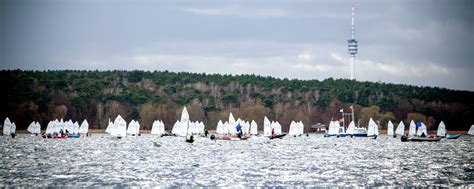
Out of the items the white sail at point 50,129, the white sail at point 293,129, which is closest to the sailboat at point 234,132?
the white sail at point 293,129

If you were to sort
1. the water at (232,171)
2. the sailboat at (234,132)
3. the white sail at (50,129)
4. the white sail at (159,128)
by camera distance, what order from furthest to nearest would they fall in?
the white sail at (159,128) < the white sail at (50,129) < the sailboat at (234,132) < the water at (232,171)

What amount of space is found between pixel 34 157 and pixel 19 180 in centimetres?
2461

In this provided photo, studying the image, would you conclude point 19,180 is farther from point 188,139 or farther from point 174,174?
point 188,139

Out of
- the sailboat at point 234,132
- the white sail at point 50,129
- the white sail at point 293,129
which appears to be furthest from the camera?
the white sail at point 293,129

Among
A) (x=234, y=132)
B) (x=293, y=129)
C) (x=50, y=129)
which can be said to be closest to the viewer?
(x=234, y=132)

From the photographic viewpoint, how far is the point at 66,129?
155m

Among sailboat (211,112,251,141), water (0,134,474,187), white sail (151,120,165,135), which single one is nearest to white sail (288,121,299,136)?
sailboat (211,112,251,141)

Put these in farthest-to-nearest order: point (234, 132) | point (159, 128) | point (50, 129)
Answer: point (159, 128)
point (50, 129)
point (234, 132)

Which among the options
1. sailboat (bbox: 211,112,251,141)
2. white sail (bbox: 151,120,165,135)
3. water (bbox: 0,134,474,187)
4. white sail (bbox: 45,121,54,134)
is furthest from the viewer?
white sail (bbox: 151,120,165,135)

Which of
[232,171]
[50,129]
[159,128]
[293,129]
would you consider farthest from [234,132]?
[232,171]

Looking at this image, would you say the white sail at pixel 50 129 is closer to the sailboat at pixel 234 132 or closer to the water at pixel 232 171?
the sailboat at pixel 234 132

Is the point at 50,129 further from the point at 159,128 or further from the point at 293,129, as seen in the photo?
the point at 293,129

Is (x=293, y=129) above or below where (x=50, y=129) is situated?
above

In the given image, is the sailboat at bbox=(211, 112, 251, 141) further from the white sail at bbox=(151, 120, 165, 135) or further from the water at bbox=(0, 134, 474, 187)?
the water at bbox=(0, 134, 474, 187)
